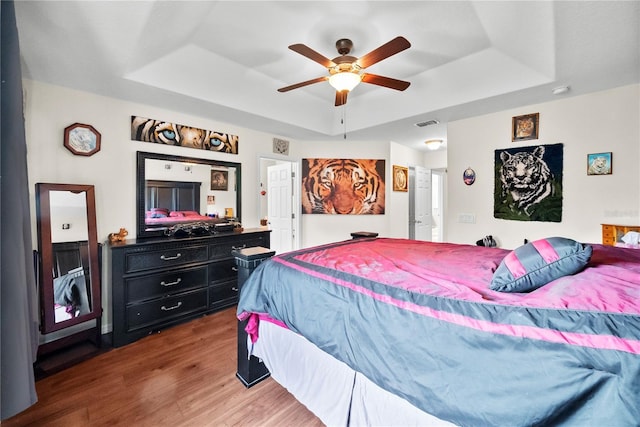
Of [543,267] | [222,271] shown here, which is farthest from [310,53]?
[222,271]

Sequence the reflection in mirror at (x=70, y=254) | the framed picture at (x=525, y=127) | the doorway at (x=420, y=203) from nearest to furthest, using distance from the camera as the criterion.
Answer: the reflection in mirror at (x=70, y=254) → the framed picture at (x=525, y=127) → the doorway at (x=420, y=203)

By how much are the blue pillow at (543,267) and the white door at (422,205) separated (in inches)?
166

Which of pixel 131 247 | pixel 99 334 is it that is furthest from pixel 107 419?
pixel 131 247

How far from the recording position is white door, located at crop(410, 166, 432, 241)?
530 cm

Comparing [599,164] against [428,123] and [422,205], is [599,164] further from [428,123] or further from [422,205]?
[422,205]

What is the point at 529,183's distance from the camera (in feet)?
10.1

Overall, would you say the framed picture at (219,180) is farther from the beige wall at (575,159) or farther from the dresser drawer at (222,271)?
the beige wall at (575,159)

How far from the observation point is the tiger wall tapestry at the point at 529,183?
9.53 ft

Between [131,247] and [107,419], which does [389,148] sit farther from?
[107,419]

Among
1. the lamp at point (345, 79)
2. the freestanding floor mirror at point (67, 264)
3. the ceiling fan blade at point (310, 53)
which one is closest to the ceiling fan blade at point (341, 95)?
the lamp at point (345, 79)

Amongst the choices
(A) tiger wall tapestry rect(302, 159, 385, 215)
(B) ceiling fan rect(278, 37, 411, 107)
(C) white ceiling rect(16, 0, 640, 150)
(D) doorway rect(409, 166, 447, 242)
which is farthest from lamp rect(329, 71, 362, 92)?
(D) doorway rect(409, 166, 447, 242)

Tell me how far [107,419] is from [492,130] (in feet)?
14.3

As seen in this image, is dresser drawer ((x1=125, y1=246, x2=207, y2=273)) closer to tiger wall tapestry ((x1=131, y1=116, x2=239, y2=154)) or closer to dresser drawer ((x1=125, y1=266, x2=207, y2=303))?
dresser drawer ((x1=125, y1=266, x2=207, y2=303))

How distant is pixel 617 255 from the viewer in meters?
1.50
